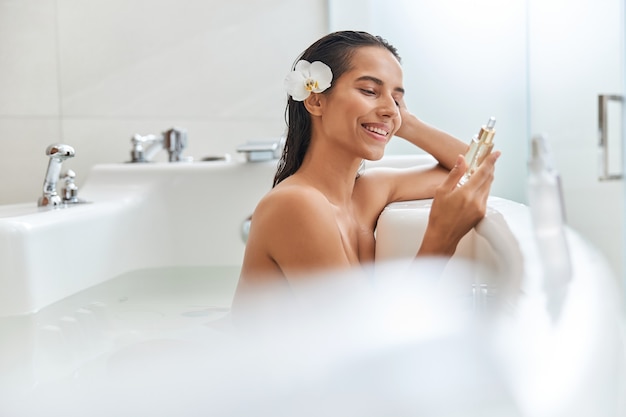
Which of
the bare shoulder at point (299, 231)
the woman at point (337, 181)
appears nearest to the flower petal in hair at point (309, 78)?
the woman at point (337, 181)

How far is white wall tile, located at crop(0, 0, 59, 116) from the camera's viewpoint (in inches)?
91.1

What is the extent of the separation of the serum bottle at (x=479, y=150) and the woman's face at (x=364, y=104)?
14 cm

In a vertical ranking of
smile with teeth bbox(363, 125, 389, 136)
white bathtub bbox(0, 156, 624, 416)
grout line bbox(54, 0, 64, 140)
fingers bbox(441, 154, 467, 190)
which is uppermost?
grout line bbox(54, 0, 64, 140)

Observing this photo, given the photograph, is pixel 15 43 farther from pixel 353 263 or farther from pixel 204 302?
pixel 353 263

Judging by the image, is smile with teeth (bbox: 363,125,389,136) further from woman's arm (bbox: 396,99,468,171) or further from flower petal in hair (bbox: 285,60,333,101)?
woman's arm (bbox: 396,99,468,171)

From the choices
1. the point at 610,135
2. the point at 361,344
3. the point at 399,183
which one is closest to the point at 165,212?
the point at 399,183

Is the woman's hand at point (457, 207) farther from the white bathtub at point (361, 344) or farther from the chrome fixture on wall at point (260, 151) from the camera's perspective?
the chrome fixture on wall at point (260, 151)

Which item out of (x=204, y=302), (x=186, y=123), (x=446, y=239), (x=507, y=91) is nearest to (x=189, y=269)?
(x=204, y=302)

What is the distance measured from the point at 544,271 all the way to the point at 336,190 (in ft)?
1.31

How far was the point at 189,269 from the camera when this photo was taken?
1.91m

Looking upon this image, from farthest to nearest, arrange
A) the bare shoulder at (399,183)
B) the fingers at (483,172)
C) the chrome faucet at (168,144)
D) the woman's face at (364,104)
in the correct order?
the chrome faucet at (168,144) → the bare shoulder at (399,183) → the woman's face at (364,104) → the fingers at (483,172)

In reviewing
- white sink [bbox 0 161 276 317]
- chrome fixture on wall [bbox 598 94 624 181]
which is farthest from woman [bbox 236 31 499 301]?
white sink [bbox 0 161 276 317]

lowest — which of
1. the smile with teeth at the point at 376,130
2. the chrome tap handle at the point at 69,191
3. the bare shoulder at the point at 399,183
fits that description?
the chrome tap handle at the point at 69,191

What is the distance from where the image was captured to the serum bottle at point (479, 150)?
3.00 feet
